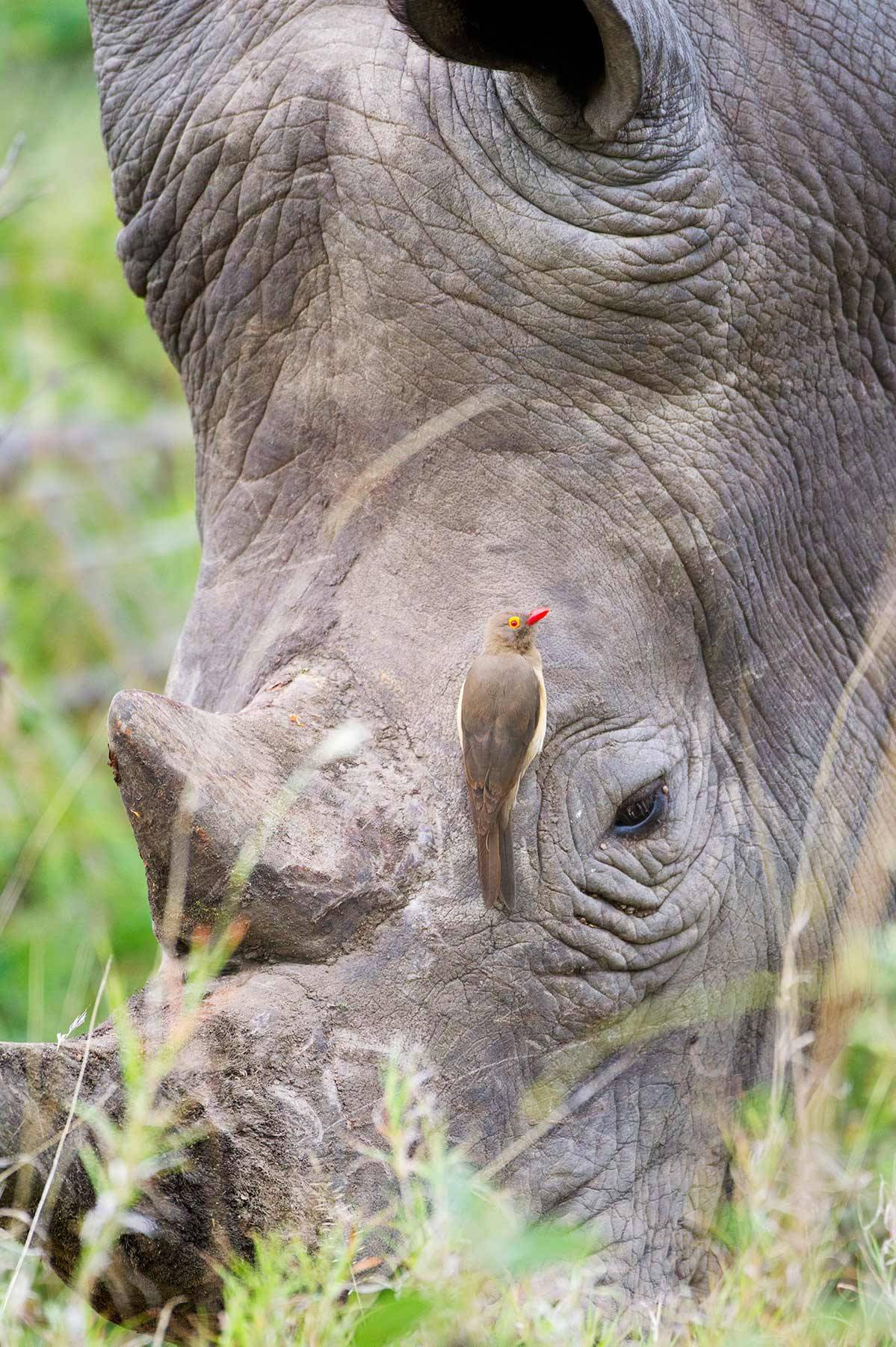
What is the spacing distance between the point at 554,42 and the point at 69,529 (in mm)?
3382

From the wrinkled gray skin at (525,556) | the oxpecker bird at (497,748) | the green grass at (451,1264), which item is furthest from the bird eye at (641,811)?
the green grass at (451,1264)

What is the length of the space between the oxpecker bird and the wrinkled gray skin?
46 millimetres

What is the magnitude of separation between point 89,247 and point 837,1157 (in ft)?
16.7

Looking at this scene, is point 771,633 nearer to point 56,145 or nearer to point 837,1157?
point 837,1157

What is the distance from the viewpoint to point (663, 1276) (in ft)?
9.44

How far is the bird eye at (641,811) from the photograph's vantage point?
2.93m

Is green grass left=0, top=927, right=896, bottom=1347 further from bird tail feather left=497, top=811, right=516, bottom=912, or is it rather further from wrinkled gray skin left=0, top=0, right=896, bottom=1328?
bird tail feather left=497, top=811, right=516, bottom=912

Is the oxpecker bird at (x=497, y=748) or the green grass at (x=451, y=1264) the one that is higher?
the oxpecker bird at (x=497, y=748)

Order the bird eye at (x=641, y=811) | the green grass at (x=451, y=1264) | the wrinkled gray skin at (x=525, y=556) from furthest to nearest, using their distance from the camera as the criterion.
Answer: the bird eye at (x=641, y=811) < the wrinkled gray skin at (x=525, y=556) < the green grass at (x=451, y=1264)

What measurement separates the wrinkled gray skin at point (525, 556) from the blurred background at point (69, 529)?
1005 mm

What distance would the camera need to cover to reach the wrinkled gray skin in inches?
102

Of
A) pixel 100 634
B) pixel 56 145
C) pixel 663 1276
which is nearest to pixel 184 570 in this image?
pixel 100 634

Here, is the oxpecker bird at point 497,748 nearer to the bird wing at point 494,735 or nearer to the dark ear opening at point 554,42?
the bird wing at point 494,735

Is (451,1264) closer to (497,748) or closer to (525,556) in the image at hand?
(497,748)
